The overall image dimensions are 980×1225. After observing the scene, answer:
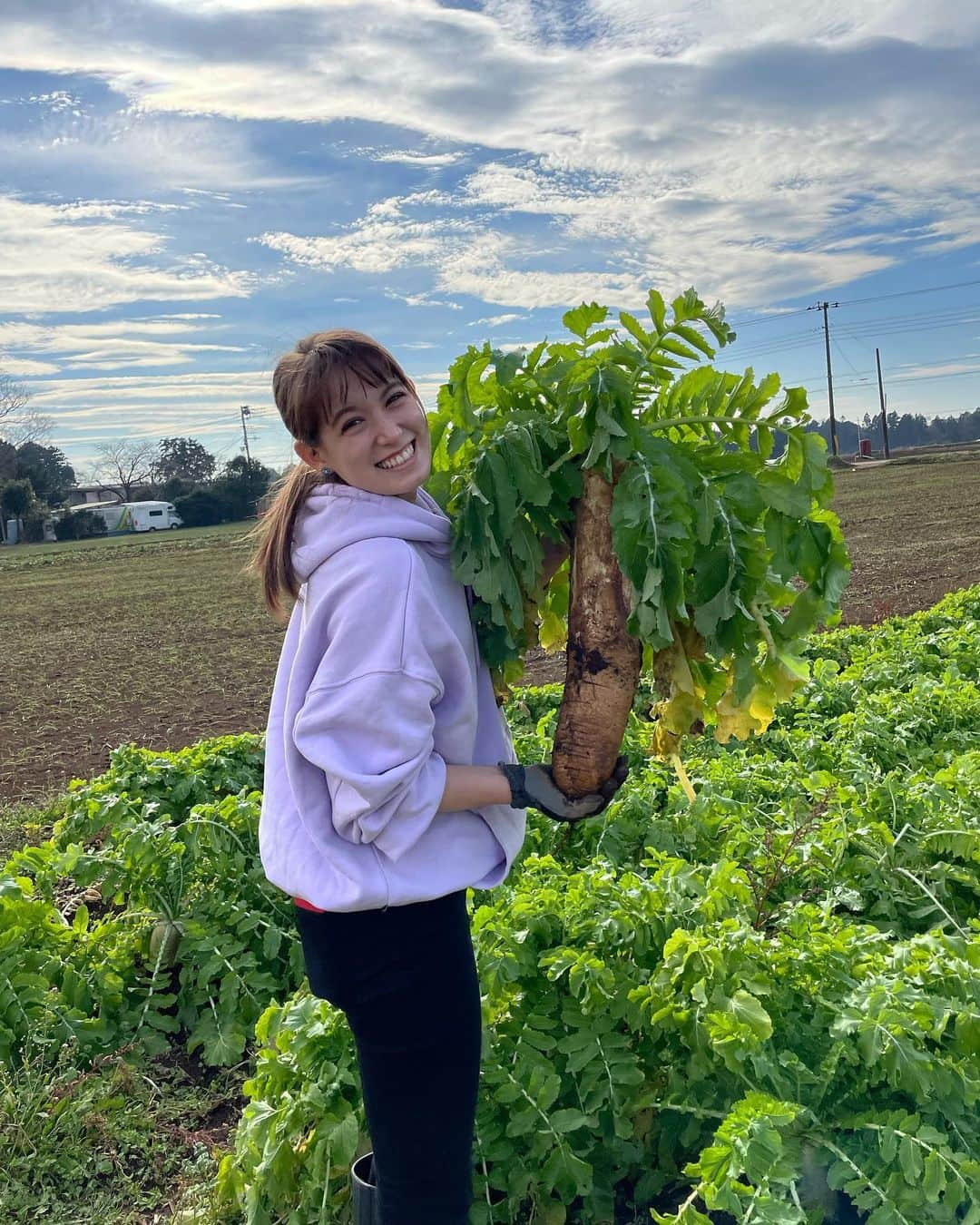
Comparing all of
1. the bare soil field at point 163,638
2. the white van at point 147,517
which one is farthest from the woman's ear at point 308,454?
the white van at point 147,517

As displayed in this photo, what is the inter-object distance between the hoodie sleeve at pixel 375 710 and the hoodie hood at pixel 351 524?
0.06 metres

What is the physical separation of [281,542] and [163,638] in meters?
14.6

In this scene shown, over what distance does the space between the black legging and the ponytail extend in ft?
2.17

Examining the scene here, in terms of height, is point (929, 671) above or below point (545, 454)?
below

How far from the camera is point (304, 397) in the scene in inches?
80.5

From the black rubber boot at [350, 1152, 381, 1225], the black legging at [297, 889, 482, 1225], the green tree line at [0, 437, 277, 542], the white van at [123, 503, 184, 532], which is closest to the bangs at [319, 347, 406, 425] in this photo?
the black legging at [297, 889, 482, 1225]

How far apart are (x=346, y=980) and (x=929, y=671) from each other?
20.0ft

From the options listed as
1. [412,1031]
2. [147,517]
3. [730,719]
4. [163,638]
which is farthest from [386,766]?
[147,517]

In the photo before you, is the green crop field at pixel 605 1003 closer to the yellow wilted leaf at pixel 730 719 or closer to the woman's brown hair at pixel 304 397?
the yellow wilted leaf at pixel 730 719

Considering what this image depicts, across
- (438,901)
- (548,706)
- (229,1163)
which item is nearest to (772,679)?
(438,901)

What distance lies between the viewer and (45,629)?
18172 millimetres

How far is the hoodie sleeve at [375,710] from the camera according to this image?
1.85 meters

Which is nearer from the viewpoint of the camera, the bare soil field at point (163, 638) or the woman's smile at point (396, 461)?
the woman's smile at point (396, 461)

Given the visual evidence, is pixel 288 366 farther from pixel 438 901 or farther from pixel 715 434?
pixel 438 901
